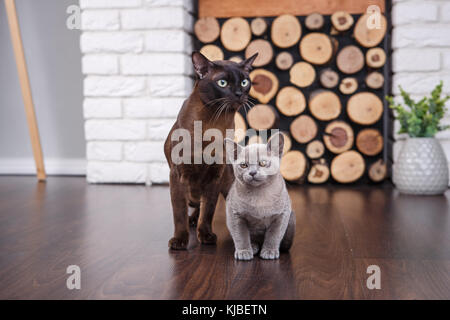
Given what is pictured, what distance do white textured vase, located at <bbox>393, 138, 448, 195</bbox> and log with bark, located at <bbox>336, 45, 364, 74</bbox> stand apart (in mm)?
578

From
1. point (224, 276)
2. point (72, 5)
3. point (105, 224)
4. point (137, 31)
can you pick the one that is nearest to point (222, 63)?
point (224, 276)

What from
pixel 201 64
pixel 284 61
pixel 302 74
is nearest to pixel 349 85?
pixel 302 74

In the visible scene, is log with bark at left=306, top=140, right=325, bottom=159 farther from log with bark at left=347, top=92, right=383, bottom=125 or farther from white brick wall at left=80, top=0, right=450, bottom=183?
white brick wall at left=80, top=0, right=450, bottom=183

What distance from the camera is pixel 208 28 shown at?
2.85 meters

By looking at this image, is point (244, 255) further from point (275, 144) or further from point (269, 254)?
point (275, 144)

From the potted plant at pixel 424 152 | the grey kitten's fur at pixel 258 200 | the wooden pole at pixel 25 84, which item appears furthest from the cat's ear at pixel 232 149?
the wooden pole at pixel 25 84

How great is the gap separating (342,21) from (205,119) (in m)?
1.77

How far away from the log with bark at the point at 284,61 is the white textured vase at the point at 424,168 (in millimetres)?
852

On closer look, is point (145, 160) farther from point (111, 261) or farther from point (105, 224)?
point (111, 261)

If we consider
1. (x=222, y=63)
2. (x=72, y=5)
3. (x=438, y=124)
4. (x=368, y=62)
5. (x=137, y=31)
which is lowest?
(x=438, y=124)

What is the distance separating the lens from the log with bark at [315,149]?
9.20ft

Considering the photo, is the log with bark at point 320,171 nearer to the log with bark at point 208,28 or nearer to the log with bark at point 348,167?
the log with bark at point 348,167
